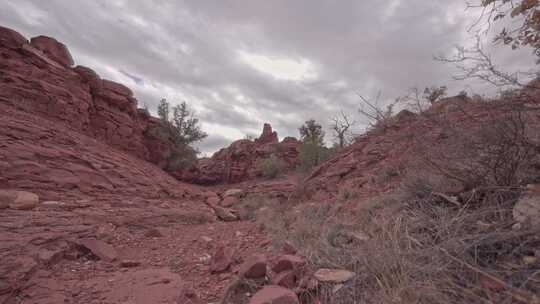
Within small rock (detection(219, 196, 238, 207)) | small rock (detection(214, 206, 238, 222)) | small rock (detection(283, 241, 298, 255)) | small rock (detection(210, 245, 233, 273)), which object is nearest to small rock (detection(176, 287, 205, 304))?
Result: small rock (detection(210, 245, 233, 273))

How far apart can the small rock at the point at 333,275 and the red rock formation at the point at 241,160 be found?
644 inches

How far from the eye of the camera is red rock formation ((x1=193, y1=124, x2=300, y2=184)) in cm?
1934

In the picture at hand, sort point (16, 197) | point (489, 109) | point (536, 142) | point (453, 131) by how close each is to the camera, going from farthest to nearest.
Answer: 1. point (16, 197)
2. point (453, 131)
3. point (489, 109)
4. point (536, 142)

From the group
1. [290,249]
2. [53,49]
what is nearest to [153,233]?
[290,249]

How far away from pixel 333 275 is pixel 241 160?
1901cm

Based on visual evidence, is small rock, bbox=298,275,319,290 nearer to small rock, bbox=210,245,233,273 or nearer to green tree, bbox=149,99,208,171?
small rock, bbox=210,245,233,273

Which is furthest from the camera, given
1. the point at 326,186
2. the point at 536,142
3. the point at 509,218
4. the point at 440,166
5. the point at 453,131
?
the point at 326,186

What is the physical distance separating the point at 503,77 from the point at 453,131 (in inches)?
24.7

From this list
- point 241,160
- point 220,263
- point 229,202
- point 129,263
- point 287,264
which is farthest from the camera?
point 241,160

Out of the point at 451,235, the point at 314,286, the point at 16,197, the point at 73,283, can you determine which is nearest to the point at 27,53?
the point at 16,197

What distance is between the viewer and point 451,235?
1.78 meters

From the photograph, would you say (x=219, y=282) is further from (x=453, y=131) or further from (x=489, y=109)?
(x=489, y=109)

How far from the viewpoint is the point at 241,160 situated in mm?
20594

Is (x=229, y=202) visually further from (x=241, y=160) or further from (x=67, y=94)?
(x=241, y=160)
